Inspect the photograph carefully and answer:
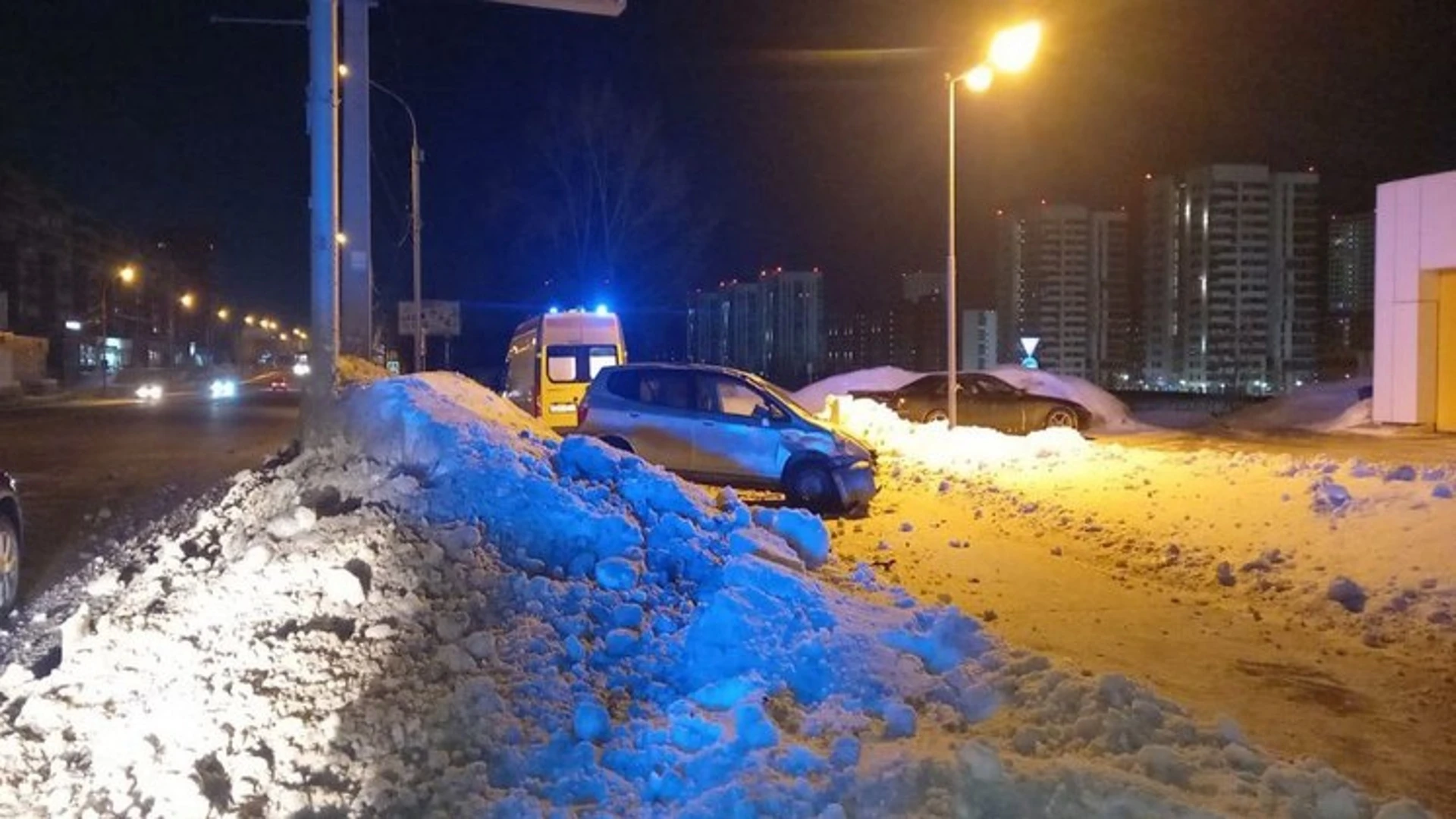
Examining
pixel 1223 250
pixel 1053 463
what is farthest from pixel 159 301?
pixel 1053 463

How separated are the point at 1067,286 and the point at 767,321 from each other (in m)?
21.4

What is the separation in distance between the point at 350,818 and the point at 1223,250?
55.4 meters

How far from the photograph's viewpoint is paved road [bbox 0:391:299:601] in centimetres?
1203

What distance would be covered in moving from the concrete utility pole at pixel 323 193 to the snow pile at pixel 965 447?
710 centimetres

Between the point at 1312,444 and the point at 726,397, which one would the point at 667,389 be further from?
the point at 1312,444

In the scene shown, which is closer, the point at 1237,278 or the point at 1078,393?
the point at 1078,393

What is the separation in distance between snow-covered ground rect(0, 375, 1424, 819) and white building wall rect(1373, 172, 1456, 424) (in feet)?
73.2

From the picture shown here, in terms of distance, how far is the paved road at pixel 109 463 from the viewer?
39.5 ft

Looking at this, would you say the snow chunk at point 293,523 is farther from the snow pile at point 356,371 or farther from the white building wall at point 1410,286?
the white building wall at point 1410,286

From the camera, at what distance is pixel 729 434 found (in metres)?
14.9

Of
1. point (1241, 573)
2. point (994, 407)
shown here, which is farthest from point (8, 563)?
point (994, 407)

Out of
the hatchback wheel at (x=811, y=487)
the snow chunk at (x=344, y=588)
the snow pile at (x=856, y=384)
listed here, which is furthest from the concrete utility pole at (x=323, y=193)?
the snow pile at (x=856, y=384)

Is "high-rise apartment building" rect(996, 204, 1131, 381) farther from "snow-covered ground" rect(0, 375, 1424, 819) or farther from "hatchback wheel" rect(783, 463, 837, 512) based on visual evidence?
"snow-covered ground" rect(0, 375, 1424, 819)

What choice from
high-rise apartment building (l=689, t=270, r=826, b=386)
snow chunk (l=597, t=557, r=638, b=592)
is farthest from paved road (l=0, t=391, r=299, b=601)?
high-rise apartment building (l=689, t=270, r=826, b=386)
